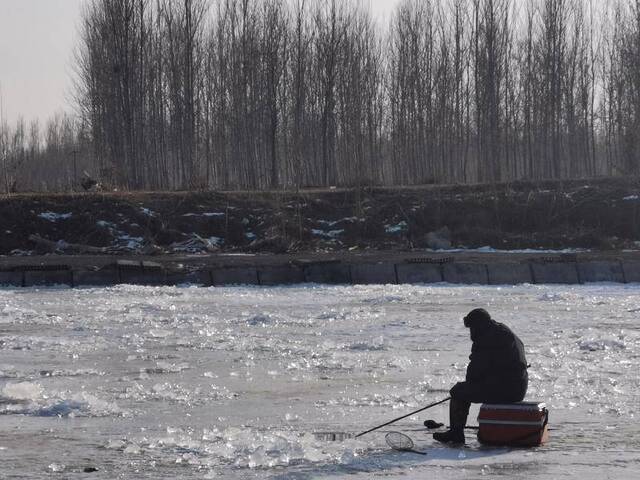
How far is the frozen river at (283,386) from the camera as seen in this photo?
8914 mm

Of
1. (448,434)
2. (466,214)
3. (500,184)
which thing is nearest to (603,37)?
(500,184)

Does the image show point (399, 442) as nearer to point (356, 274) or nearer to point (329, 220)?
point (356, 274)

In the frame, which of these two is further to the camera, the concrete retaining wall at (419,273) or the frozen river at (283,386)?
the concrete retaining wall at (419,273)

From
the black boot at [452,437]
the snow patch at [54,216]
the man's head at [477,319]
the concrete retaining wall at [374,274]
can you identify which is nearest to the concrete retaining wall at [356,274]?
the concrete retaining wall at [374,274]

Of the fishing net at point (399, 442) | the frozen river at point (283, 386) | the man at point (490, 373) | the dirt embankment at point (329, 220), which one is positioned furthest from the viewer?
the dirt embankment at point (329, 220)

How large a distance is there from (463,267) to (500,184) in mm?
13486

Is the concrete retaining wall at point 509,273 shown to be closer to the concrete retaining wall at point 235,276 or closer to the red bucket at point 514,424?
the concrete retaining wall at point 235,276

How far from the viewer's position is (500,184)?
42.1 metres

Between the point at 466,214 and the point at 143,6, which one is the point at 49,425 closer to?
the point at 466,214

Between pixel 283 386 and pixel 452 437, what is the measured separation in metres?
3.40

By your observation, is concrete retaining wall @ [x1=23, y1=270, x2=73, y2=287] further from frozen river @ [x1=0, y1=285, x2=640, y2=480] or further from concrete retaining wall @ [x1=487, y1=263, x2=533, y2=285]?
concrete retaining wall @ [x1=487, y1=263, x2=533, y2=285]

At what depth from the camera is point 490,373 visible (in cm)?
987

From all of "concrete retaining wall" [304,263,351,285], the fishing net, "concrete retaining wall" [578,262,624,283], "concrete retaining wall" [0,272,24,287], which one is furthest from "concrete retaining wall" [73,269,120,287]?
the fishing net

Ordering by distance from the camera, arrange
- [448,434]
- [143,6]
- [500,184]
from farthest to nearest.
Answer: [143,6]
[500,184]
[448,434]
